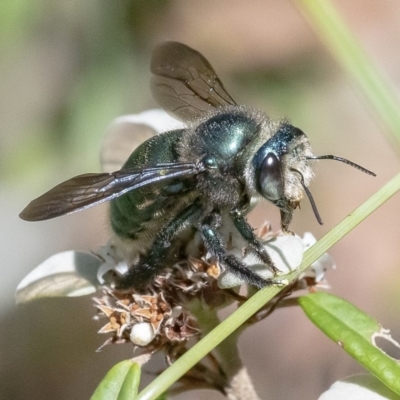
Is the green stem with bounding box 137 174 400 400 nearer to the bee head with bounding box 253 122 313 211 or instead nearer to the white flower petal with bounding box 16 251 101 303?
the bee head with bounding box 253 122 313 211

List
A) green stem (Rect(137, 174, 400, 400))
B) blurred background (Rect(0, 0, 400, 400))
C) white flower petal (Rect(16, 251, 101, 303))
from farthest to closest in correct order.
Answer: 1. blurred background (Rect(0, 0, 400, 400))
2. white flower petal (Rect(16, 251, 101, 303))
3. green stem (Rect(137, 174, 400, 400))

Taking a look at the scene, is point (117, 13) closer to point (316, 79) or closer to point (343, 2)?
point (316, 79)

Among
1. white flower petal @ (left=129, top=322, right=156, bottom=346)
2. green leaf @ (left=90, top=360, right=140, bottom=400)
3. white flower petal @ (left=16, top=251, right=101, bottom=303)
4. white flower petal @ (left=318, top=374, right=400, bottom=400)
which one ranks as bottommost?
white flower petal @ (left=318, top=374, right=400, bottom=400)

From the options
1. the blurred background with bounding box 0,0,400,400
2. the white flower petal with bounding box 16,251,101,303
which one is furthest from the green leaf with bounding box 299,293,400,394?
the blurred background with bounding box 0,0,400,400

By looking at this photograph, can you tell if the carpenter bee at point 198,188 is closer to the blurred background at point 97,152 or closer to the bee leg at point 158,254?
the bee leg at point 158,254

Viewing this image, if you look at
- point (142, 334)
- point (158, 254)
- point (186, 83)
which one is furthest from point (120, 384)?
point (186, 83)

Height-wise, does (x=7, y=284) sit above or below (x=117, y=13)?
below

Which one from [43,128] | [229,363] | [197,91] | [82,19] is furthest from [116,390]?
[82,19]

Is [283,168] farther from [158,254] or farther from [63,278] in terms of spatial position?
[63,278]
